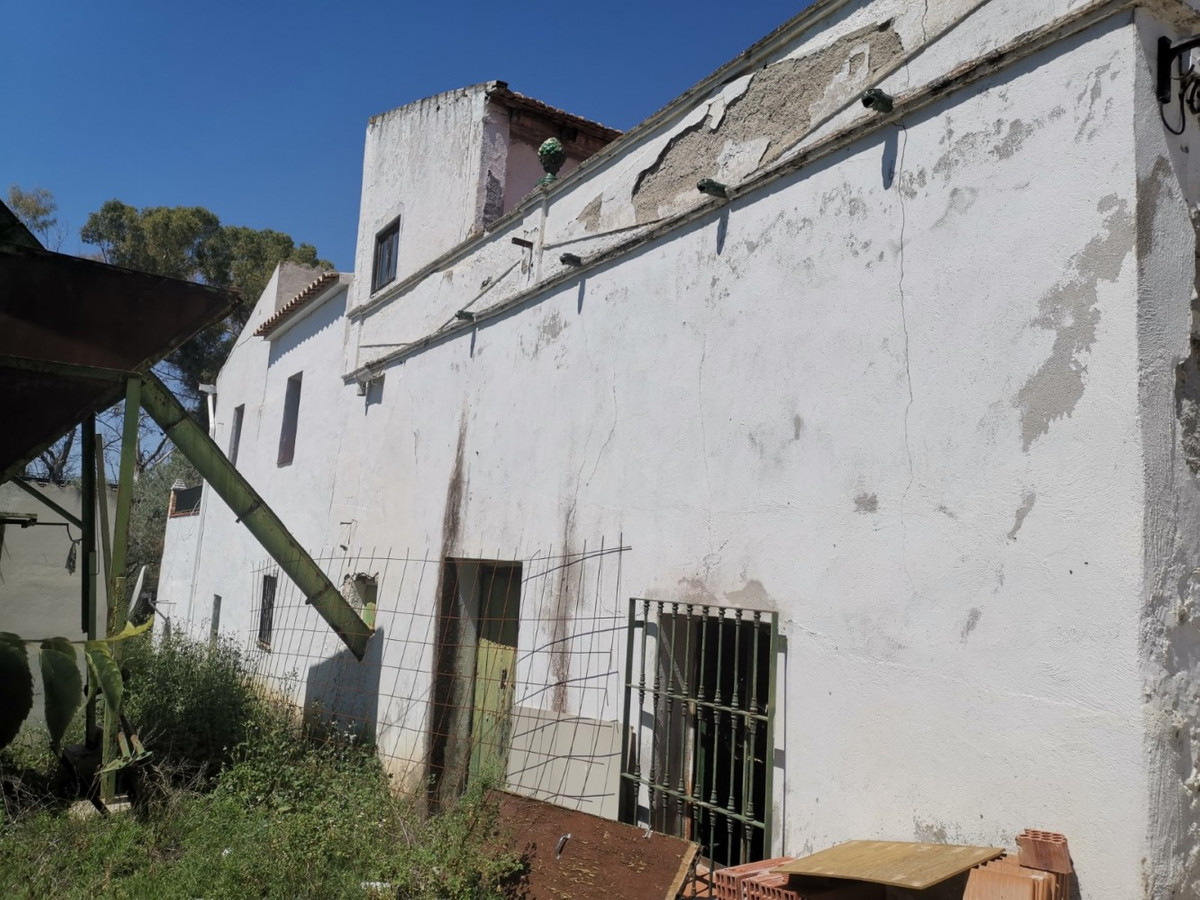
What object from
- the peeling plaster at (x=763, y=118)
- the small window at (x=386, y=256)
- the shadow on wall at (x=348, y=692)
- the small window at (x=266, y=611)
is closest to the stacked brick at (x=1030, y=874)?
the peeling plaster at (x=763, y=118)

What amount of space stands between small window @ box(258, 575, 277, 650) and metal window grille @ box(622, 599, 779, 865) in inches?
309

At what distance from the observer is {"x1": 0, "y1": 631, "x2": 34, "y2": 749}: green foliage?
1.66 m

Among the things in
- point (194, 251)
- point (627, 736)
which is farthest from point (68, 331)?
point (194, 251)

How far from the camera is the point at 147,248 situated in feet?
79.9

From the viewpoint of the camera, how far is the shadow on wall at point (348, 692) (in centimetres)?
809

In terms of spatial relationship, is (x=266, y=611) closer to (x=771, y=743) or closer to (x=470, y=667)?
(x=470, y=667)

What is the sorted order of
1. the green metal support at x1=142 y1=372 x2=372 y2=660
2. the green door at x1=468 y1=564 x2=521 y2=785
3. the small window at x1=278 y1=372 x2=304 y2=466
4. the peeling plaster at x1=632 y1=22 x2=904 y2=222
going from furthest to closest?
the small window at x1=278 y1=372 x2=304 y2=466, the green door at x1=468 y1=564 x2=521 y2=785, the green metal support at x1=142 y1=372 x2=372 y2=660, the peeling plaster at x1=632 y1=22 x2=904 y2=222

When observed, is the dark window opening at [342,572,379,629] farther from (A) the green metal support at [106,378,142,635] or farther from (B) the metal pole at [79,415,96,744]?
(A) the green metal support at [106,378,142,635]

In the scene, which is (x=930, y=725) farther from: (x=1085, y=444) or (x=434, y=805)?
(x=434, y=805)

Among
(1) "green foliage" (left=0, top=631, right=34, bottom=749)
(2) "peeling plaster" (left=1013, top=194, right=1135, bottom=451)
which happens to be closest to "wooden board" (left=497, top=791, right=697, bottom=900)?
(2) "peeling plaster" (left=1013, top=194, right=1135, bottom=451)

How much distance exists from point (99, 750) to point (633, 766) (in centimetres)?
352

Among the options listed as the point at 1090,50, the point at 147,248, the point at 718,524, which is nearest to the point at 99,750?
the point at 718,524

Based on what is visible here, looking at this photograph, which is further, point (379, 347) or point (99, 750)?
point (379, 347)

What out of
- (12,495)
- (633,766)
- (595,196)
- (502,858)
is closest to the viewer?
(502,858)
